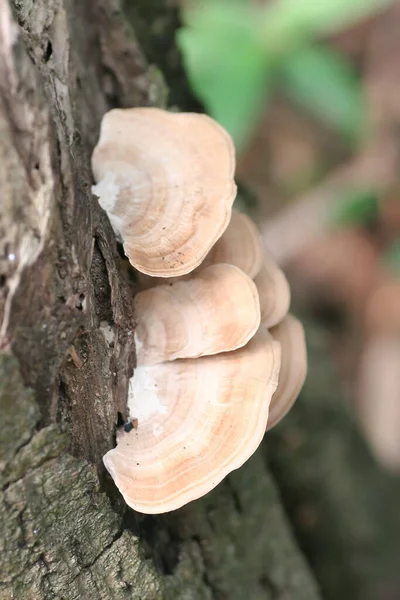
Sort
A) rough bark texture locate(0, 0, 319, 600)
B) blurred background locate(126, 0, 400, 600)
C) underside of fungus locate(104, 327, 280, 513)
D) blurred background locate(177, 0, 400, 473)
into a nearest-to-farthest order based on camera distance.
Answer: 1. rough bark texture locate(0, 0, 319, 600)
2. underside of fungus locate(104, 327, 280, 513)
3. blurred background locate(126, 0, 400, 600)
4. blurred background locate(177, 0, 400, 473)

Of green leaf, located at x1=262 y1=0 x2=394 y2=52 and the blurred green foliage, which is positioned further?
the blurred green foliage

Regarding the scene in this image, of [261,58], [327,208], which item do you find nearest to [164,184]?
[261,58]

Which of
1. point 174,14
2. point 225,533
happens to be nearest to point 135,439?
point 225,533

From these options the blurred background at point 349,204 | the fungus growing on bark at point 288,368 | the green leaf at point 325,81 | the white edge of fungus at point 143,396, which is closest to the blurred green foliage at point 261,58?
the green leaf at point 325,81

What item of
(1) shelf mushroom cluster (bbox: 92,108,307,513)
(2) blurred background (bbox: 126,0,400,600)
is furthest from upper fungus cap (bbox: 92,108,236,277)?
(2) blurred background (bbox: 126,0,400,600)

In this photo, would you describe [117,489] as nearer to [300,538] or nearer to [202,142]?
[202,142]

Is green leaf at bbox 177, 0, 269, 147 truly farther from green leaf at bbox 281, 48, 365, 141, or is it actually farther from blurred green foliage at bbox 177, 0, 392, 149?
green leaf at bbox 281, 48, 365, 141

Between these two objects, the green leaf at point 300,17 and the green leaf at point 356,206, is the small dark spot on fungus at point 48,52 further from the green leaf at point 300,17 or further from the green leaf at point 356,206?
the green leaf at point 356,206

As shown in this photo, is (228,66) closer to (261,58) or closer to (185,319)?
(261,58)
